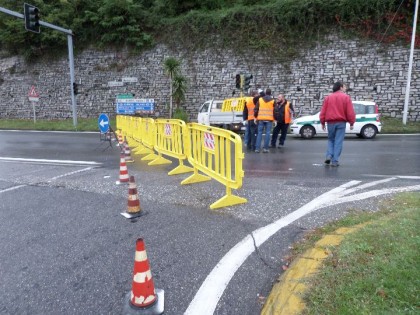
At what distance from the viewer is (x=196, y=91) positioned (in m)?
23.7

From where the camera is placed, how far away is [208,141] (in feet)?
18.1

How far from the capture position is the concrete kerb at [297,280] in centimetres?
246

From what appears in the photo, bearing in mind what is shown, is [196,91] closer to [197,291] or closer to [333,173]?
[333,173]

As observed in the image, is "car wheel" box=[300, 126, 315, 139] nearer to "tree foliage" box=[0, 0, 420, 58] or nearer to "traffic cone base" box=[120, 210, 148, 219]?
"tree foliage" box=[0, 0, 420, 58]

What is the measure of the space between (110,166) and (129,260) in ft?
18.6

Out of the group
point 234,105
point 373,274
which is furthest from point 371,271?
point 234,105

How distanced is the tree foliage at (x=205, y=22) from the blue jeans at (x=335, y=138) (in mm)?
15350

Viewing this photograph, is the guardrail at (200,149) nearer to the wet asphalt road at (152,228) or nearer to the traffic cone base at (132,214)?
the wet asphalt road at (152,228)

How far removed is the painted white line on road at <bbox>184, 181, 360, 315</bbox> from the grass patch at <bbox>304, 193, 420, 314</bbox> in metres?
0.62

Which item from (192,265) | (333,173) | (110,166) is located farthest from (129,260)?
(110,166)

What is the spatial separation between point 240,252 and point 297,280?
0.80m

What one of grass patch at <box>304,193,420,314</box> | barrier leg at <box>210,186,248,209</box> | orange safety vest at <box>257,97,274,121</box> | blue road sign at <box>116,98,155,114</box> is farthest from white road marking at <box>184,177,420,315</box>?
blue road sign at <box>116,98,155,114</box>

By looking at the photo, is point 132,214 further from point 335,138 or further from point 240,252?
point 335,138

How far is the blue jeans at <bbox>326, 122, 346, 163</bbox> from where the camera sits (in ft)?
24.3
